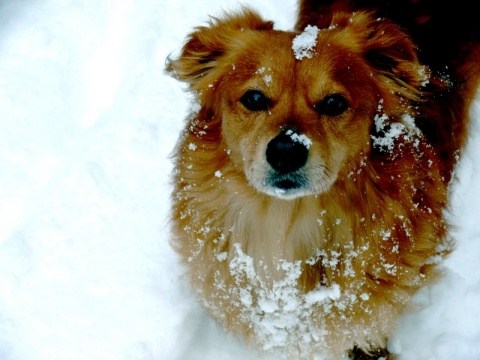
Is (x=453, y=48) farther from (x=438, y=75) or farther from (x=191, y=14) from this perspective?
(x=191, y=14)

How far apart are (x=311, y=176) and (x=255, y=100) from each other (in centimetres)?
44

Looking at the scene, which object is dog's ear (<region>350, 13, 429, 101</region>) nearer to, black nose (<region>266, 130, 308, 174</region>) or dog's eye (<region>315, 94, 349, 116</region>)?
dog's eye (<region>315, 94, 349, 116</region>)

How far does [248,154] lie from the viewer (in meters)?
2.12

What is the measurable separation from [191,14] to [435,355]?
3.16 metres

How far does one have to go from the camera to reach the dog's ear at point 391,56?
228cm

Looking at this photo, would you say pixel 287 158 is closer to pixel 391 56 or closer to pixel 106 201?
pixel 391 56

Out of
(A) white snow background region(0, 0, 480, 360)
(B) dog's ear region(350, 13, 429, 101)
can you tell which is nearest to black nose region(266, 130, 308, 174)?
(B) dog's ear region(350, 13, 429, 101)

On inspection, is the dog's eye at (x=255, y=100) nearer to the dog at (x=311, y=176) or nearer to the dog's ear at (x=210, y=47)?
the dog at (x=311, y=176)

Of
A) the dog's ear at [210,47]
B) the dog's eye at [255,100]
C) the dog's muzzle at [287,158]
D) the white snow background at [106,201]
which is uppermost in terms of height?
the dog's ear at [210,47]

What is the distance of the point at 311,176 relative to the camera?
203 centimetres

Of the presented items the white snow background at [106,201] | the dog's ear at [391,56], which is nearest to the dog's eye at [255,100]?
A: the dog's ear at [391,56]

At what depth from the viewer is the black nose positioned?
1.95 meters

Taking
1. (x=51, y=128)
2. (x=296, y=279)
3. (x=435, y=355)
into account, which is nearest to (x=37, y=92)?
(x=51, y=128)

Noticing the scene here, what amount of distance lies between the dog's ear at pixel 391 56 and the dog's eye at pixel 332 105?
298 millimetres
